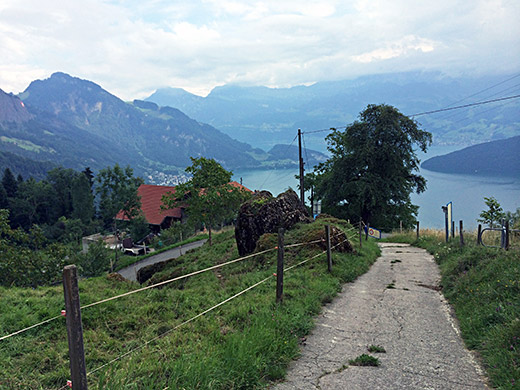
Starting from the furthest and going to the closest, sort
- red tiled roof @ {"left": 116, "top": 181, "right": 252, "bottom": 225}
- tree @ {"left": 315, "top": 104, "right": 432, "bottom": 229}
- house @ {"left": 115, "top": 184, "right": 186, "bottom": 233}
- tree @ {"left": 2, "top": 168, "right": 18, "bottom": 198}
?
1. tree @ {"left": 2, "top": 168, "right": 18, "bottom": 198}
2. red tiled roof @ {"left": 116, "top": 181, "right": 252, "bottom": 225}
3. house @ {"left": 115, "top": 184, "right": 186, "bottom": 233}
4. tree @ {"left": 315, "top": 104, "right": 432, "bottom": 229}

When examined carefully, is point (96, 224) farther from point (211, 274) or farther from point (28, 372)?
point (28, 372)

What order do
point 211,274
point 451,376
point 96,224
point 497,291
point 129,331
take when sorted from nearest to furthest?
point 451,376, point 129,331, point 497,291, point 211,274, point 96,224

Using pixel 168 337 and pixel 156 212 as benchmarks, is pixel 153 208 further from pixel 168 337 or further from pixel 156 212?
pixel 168 337

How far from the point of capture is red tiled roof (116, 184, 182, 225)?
6295cm

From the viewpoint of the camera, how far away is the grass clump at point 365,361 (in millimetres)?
5457

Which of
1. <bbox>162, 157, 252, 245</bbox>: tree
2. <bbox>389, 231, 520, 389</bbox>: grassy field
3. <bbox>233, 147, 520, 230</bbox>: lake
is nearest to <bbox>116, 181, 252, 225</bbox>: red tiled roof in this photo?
<bbox>162, 157, 252, 245</bbox>: tree

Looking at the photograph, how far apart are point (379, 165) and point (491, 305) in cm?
3185

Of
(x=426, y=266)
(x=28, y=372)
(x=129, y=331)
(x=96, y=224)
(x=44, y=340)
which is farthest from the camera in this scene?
(x=96, y=224)

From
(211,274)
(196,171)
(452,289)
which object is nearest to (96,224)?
(196,171)

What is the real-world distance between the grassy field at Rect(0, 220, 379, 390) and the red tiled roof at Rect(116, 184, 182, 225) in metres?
51.6

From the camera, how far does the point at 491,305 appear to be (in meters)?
6.86

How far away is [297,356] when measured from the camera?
568 centimetres

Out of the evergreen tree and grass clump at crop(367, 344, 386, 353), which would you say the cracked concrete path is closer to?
grass clump at crop(367, 344, 386, 353)

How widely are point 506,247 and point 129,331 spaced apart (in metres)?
9.54
